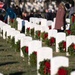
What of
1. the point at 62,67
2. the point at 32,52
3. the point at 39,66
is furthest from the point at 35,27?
the point at 62,67

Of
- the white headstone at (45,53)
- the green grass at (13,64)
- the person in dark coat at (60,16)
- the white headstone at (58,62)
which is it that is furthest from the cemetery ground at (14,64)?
the person in dark coat at (60,16)

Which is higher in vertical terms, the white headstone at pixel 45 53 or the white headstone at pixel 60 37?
the white headstone at pixel 45 53

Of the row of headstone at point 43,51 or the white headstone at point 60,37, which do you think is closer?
the row of headstone at point 43,51

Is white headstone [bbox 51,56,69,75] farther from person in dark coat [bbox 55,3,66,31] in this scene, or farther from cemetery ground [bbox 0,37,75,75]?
person in dark coat [bbox 55,3,66,31]

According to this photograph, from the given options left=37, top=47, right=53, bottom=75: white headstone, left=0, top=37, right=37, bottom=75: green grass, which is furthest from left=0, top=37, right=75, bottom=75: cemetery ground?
left=37, top=47, right=53, bottom=75: white headstone

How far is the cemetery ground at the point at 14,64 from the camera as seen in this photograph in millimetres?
12803

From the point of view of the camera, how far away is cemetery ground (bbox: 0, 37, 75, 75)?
12.8 metres

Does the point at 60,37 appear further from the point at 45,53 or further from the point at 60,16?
the point at 45,53

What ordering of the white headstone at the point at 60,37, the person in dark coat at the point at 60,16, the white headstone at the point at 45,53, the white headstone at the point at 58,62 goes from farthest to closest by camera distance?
the person in dark coat at the point at 60,16, the white headstone at the point at 60,37, the white headstone at the point at 45,53, the white headstone at the point at 58,62

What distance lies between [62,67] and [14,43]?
24.6 ft

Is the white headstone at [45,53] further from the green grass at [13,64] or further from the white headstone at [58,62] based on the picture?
the white headstone at [58,62]

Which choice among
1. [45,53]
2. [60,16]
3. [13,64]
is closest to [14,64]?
[13,64]

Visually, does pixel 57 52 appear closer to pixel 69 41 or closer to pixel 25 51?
pixel 69 41

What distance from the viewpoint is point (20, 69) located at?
13.2m
